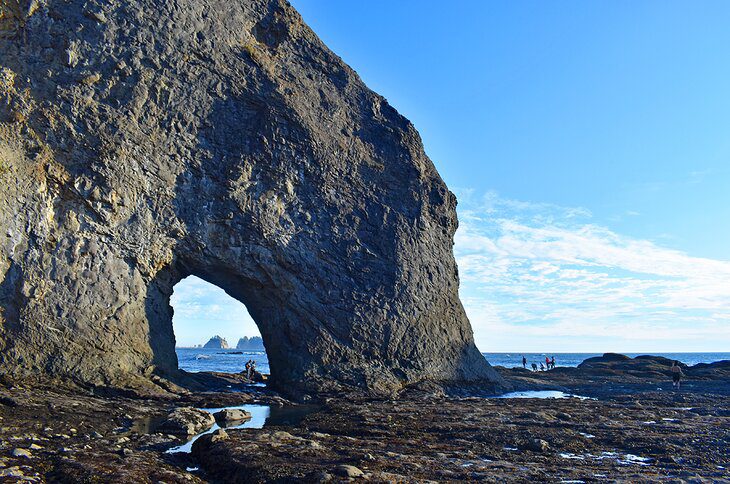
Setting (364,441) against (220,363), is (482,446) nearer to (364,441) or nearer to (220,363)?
(364,441)

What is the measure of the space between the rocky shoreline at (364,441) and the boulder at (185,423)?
0.22m

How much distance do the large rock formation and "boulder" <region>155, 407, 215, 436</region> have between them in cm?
708

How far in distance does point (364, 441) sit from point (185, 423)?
5052 mm

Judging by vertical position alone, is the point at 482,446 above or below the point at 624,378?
below

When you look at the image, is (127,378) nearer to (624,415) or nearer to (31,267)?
(31,267)

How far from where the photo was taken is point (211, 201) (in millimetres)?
25484

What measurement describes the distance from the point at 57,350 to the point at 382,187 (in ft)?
57.5

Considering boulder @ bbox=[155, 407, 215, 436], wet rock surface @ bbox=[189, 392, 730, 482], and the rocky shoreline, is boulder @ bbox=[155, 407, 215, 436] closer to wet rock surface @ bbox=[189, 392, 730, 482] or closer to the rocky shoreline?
the rocky shoreline

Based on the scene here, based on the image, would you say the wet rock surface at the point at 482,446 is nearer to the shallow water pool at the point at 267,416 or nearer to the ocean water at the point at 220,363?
the shallow water pool at the point at 267,416

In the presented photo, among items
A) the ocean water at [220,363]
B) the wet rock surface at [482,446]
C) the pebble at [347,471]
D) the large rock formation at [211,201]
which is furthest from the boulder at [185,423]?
the ocean water at [220,363]

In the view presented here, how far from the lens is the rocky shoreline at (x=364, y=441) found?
10.0m

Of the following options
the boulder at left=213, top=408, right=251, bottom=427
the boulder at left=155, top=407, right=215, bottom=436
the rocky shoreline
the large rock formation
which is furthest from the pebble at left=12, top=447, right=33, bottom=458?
the large rock formation

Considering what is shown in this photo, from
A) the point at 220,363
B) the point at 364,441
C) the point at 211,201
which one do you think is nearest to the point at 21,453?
the point at 364,441

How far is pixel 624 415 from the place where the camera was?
64.2 feet
